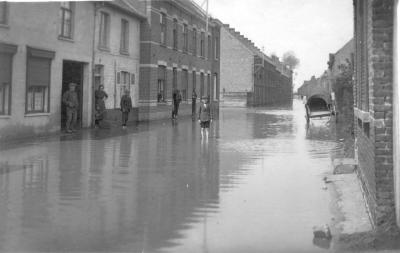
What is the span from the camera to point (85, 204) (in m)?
7.73

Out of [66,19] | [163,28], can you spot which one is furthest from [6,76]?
[163,28]

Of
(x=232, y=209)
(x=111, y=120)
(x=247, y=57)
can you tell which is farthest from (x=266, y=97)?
(x=232, y=209)

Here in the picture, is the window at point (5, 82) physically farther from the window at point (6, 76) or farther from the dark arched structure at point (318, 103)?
the dark arched structure at point (318, 103)

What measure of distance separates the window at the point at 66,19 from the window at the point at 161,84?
1083 cm

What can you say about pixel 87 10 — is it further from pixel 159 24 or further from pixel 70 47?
pixel 159 24

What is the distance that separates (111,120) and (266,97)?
158 ft

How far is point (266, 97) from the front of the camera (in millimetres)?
72500

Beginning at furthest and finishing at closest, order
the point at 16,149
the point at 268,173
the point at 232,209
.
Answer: the point at 16,149 < the point at 268,173 < the point at 232,209

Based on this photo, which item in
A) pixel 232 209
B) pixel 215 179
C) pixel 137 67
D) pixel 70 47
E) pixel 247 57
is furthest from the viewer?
pixel 247 57

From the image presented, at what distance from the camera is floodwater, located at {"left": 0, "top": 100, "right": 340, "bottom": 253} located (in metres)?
5.91

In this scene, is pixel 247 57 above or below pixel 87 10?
above

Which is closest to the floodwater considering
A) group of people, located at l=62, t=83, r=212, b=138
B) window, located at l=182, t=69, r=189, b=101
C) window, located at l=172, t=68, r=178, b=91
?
group of people, located at l=62, t=83, r=212, b=138

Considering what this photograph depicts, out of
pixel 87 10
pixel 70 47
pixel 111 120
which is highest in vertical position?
pixel 87 10

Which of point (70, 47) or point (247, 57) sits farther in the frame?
point (247, 57)
